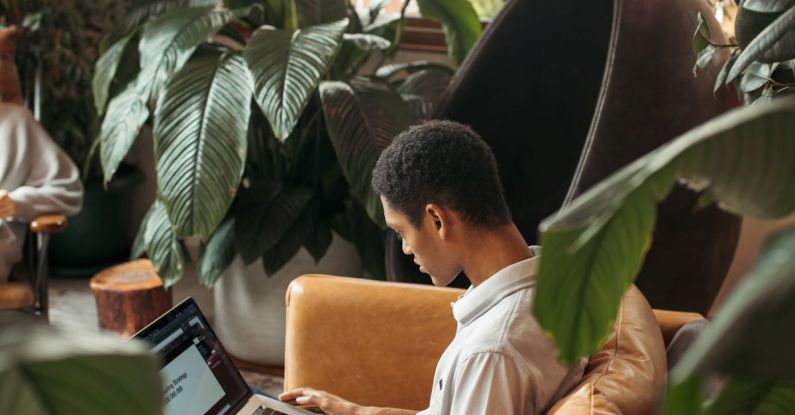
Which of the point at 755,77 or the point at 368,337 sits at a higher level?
the point at 755,77

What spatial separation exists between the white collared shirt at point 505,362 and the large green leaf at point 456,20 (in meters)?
1.80

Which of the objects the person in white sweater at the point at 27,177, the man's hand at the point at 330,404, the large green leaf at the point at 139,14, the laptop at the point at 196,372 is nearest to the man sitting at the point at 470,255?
the man's hand at the point at 330,404

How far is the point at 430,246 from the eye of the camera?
1.30 metres

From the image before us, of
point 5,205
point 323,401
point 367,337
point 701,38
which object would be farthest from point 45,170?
point 701,38

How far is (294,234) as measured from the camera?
281cm

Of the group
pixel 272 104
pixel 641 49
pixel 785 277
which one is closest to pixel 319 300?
pixel 272 104

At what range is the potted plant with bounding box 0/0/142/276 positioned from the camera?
3.52 m

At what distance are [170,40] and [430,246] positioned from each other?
1.55 m

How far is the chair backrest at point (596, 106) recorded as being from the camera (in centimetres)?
211

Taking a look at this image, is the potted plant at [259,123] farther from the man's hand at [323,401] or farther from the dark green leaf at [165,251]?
the man's hand at [323,401]

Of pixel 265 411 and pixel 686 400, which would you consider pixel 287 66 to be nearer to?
pixel 265 411

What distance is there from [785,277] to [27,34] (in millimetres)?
3585

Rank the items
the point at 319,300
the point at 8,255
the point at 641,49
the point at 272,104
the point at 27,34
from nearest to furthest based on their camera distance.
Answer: the point at 319,300, the point at 641,49, the point at 272,104, the point at 8,255, the point at 27,34

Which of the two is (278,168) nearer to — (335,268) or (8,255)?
(335,268)
